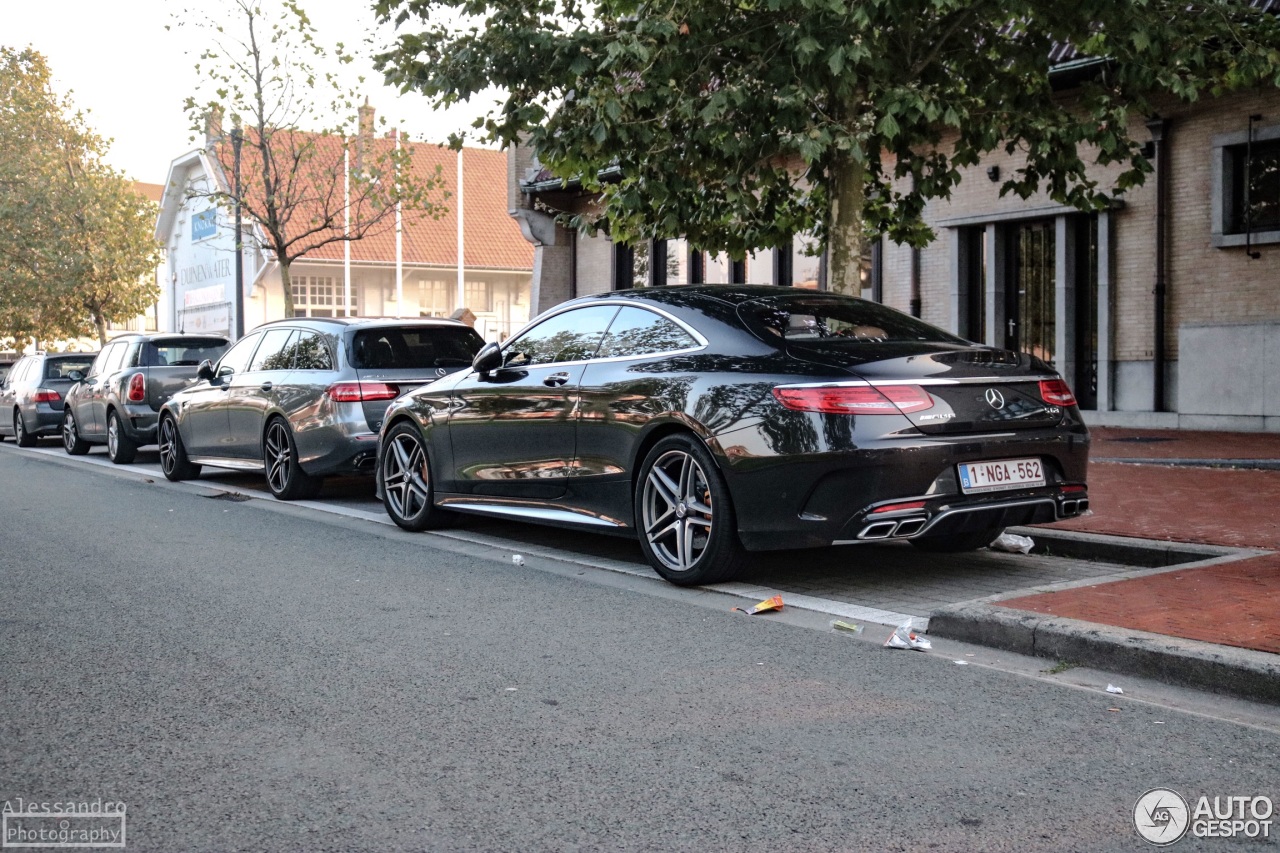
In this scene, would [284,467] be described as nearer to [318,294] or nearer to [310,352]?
[310,352]

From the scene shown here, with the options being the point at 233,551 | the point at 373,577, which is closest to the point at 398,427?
the point at 233,551

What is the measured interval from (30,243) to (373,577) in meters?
37.2

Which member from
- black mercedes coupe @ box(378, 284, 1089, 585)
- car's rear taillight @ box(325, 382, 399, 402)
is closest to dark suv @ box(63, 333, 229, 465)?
car's rear taillight @ box(325, 382, 399, 402)

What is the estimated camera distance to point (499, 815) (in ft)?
11.7

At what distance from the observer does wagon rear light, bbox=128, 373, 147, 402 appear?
55.5 feet

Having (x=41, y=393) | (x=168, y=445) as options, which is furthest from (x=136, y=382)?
(x=41, y=393)

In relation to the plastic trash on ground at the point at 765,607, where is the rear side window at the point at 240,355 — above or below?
above

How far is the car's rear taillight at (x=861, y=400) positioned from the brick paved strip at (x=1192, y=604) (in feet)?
3.38

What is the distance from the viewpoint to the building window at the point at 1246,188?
16.4m

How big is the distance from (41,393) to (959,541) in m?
17.9

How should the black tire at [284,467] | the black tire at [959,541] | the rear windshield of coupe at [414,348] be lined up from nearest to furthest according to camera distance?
1. the black tire at [959,541]
2. the rear windshield of coupe at [414,348]
3. the black tire at [284,467]

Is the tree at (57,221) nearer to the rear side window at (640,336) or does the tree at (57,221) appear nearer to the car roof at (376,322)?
the car roof at (376,322)

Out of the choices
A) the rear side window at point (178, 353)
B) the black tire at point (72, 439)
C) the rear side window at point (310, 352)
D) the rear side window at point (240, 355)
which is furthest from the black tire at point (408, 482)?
the black tire at point (72, 439)

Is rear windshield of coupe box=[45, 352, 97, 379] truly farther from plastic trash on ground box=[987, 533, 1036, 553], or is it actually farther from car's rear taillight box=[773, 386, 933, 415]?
car's rear taillight box=[773, 386, 933, 415]
